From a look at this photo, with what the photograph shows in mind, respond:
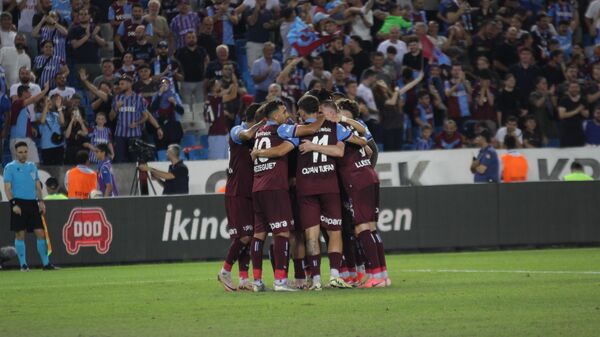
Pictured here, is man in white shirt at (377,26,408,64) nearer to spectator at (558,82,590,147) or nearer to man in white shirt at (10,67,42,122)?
spectator at (558,82,590,147)

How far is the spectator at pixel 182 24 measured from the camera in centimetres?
2670

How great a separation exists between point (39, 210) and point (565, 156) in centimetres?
1181

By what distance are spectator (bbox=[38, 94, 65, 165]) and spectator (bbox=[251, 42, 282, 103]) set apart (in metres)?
4.24

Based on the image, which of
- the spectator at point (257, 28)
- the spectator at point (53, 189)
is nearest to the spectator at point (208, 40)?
the spectator at point (257, 28)

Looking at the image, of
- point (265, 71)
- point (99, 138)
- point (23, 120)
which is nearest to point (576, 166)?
point (265, 71)

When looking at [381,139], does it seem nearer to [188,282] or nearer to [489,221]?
[489,221]

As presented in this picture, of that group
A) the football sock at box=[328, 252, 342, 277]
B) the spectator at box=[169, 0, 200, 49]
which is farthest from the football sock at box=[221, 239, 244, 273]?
the spectator at box=[169, 0, 200, 49]

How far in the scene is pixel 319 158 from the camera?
14930mm

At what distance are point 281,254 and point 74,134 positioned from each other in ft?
34.6

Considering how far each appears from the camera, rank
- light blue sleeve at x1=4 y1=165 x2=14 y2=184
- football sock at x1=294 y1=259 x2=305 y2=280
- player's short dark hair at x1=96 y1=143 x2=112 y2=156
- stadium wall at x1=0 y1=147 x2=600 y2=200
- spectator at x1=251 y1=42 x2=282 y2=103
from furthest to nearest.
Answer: spectator at x1=251 y1=42 x2=282 y2=103 → stadium wall at x1=0 y1=147 x2=600 y2=200 → player's short dark hair at x1=96 y1=143 x2=112 y2=156 → light blue sleeve at x1=4 y1=165 x2=14 y2=184 → football sock at x1=294 y1=259 x2=305 y2=280

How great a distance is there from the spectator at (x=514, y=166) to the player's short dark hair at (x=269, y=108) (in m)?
12.2

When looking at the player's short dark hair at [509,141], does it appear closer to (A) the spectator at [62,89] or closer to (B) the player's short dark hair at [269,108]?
(A) the spectator at [62,89]

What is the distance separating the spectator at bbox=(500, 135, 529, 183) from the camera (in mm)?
26156

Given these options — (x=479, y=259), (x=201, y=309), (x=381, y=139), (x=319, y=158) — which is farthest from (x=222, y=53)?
(x=201, y=309)
